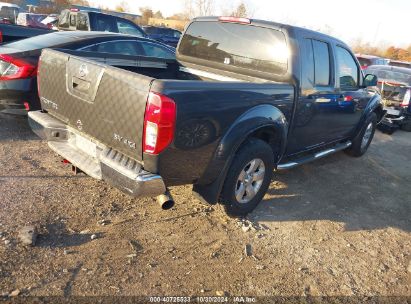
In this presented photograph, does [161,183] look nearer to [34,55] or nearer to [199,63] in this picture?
[199,63]

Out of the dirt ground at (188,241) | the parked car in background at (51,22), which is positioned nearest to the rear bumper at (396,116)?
the dirt ground at (188,241)

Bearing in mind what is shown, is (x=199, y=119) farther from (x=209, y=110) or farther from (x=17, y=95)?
(x=17, y=95)

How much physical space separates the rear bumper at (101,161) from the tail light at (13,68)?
1427 millimetres

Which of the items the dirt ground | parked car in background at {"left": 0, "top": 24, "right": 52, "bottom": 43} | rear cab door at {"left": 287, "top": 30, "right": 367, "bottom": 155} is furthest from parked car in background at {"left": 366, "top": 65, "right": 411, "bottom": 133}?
parked car in background at {"left": 0, "top": 24, "right": 52, "bottom": 43}

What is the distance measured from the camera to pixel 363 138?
645 cm

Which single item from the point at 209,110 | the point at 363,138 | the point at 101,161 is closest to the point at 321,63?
the point at 209,110

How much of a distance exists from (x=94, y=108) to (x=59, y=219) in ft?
3.76

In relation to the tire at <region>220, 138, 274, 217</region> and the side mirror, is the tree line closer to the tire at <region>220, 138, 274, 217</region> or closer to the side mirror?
the side mirror

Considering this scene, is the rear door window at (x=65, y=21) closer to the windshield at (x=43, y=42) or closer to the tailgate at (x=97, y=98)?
the windshield at (x=43, y=42)

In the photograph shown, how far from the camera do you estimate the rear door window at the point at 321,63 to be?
4.29 meters

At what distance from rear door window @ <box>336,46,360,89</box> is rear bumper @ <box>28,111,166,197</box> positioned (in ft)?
10.7

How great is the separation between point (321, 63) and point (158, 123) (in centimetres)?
268

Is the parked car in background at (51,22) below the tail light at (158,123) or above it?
below

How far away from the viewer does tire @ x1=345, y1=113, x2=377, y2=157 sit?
6.18 m
